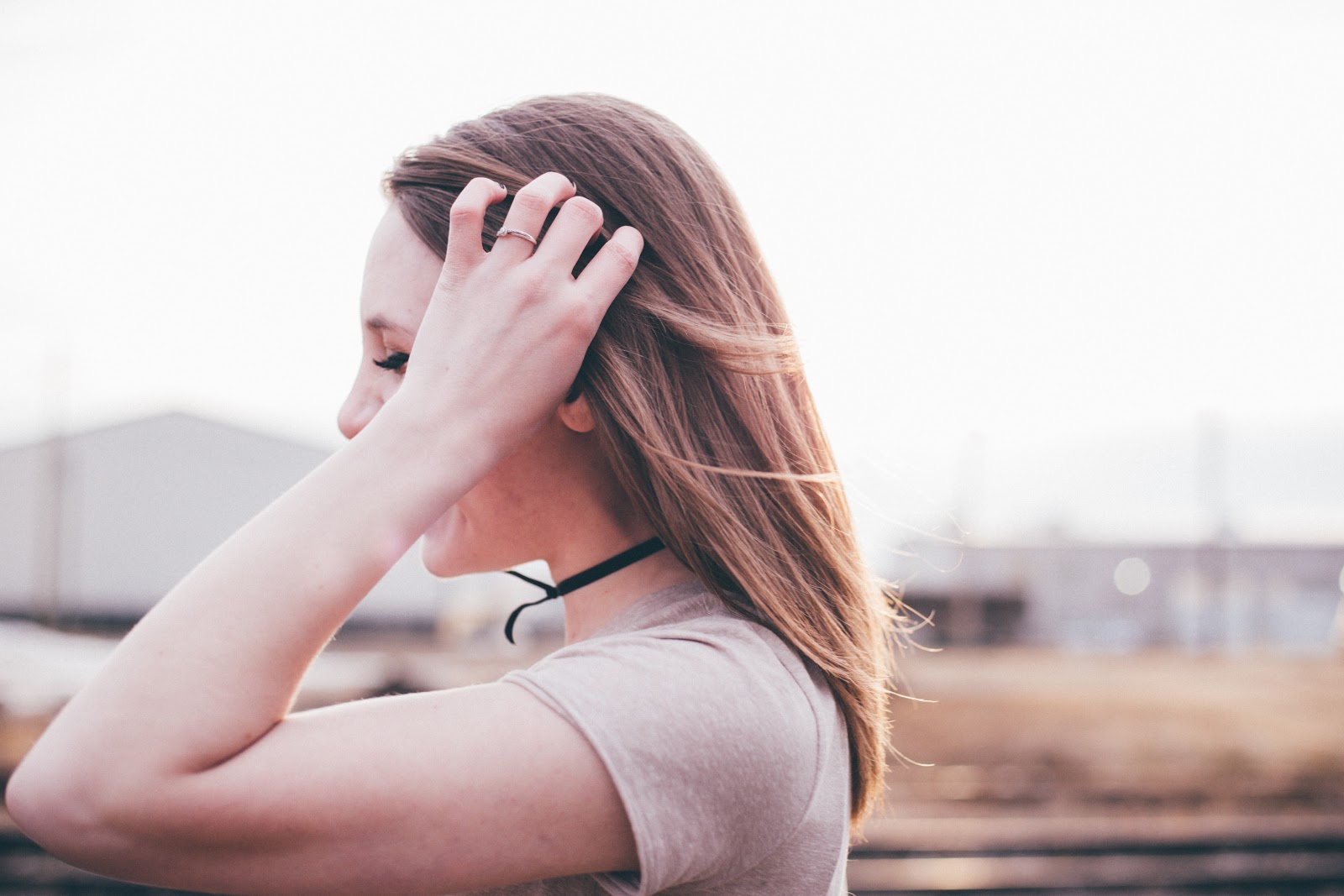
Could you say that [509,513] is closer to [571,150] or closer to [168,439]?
[571,150]

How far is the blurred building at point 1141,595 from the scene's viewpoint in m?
32.0

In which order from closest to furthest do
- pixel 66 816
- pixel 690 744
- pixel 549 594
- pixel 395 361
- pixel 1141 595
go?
1. pixel 66 816
2. pixel 690 744
3. pixel 395 361
4. pixel 549 594
5. pixel 1141 595

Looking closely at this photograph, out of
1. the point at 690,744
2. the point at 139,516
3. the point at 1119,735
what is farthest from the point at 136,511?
the point at 690,744

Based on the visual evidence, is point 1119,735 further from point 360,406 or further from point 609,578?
point 360,406

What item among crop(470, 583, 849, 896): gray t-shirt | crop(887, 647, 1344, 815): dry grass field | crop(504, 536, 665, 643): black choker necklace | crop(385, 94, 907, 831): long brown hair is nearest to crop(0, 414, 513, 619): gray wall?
crop(887, 647, 1344, 815): dry grass field

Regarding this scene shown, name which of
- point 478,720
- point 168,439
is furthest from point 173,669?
point 168,439

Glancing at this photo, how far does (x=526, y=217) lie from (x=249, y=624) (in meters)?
0.60

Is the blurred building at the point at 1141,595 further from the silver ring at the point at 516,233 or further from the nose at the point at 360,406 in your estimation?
the silver ring at the point at 516,233

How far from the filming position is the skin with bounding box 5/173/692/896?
931 millimetres

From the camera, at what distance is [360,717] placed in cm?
102

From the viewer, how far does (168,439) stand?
29.9m

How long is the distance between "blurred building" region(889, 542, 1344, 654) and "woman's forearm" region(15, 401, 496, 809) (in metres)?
30.4

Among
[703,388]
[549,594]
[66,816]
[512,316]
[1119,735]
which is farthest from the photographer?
[1119,735]

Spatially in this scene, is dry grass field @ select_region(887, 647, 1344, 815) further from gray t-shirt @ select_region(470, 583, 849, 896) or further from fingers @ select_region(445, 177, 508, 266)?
fingers @ select_region(445, 177, 508, 266)
